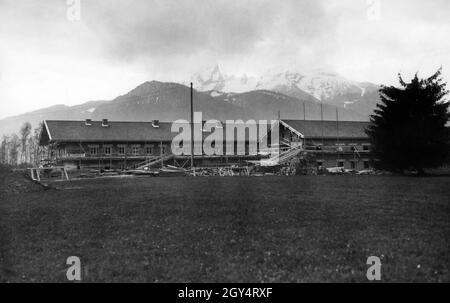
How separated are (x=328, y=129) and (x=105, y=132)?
35422 millimetres

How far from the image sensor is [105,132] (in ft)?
199

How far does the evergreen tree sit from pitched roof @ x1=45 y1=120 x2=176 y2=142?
114 ft

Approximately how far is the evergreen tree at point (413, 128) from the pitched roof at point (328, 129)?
18.2 metres

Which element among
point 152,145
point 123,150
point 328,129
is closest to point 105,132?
point 123,150

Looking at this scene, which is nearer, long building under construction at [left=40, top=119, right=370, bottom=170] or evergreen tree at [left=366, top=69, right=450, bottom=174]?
evergreen tree at [left=366, top=69, right=450, bottom=174]

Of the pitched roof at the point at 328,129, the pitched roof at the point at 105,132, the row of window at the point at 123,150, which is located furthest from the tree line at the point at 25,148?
the pitched roof at the point at 328,129

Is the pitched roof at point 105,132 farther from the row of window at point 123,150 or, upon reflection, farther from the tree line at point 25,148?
the tree line at point 25,148

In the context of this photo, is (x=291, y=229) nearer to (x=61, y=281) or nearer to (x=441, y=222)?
(x=441, y=222)

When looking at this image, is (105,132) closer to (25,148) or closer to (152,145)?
(152,145)

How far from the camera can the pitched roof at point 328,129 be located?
59.4m

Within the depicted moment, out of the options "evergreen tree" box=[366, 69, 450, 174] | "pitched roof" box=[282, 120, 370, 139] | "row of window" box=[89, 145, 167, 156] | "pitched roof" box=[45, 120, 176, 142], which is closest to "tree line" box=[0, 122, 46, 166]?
"pitched roof" box=[45, 120, 176, 142]

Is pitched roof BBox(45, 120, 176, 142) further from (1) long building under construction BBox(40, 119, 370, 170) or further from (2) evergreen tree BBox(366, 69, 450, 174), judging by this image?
(2) evergreen tree BBox(366, 69, 450, 174)

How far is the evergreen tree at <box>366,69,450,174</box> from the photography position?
123 ft
